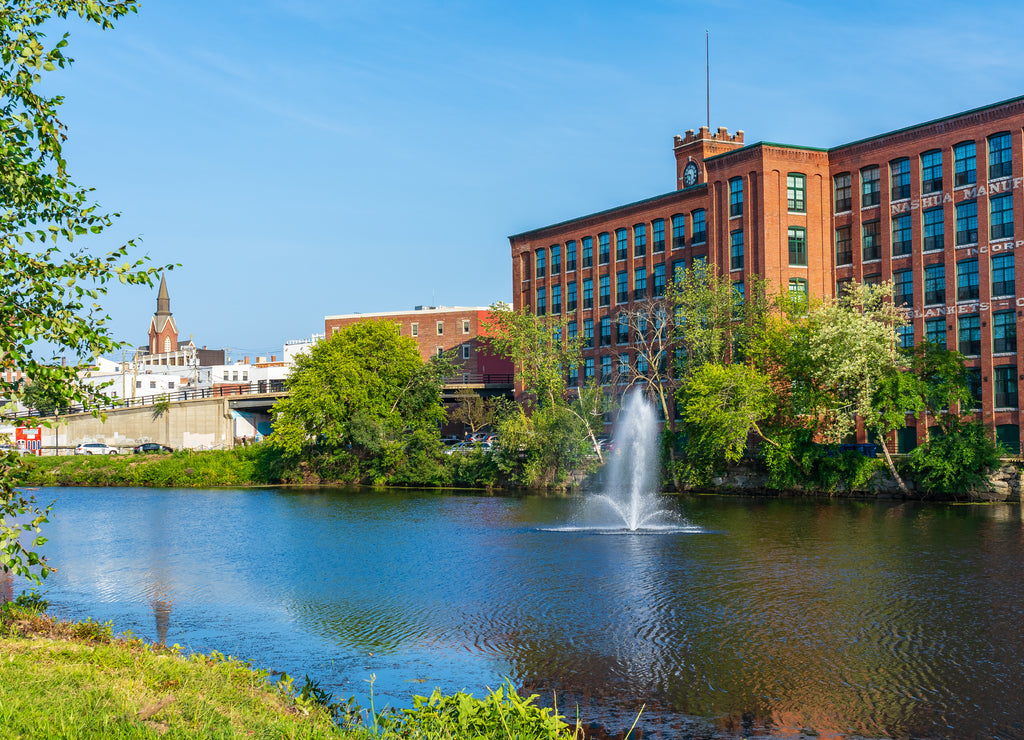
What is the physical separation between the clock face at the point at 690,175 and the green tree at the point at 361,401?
25241 millimetres

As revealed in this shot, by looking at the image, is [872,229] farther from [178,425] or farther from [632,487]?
[178,425]

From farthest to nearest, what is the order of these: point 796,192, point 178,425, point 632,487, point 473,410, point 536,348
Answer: point 178,425, point 473,410, point 536,348, point 796,192, point 632,487

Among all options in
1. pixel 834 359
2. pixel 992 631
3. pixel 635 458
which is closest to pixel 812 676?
pixel 992 631

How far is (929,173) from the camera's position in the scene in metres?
59.0

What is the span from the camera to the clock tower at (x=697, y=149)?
7856 centimetres

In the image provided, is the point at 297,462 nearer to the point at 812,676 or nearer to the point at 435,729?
the point at 812,676

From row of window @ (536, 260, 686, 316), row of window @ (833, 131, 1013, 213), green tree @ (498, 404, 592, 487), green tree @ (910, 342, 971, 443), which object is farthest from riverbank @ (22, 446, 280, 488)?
row of window @ (833, 131, 1013, 213)

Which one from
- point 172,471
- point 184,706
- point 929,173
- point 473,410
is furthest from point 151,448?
point 184,706

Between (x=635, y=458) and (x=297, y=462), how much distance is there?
86.1 feet

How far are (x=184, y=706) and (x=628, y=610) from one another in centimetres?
1284

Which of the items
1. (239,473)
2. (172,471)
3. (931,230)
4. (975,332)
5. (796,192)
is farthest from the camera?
(239,473)

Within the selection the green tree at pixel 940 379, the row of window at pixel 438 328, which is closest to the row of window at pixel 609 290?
the green tree at pixel 940 379

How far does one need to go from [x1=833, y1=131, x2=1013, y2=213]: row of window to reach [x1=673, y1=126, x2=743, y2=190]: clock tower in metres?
15.6

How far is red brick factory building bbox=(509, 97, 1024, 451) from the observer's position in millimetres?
55188
